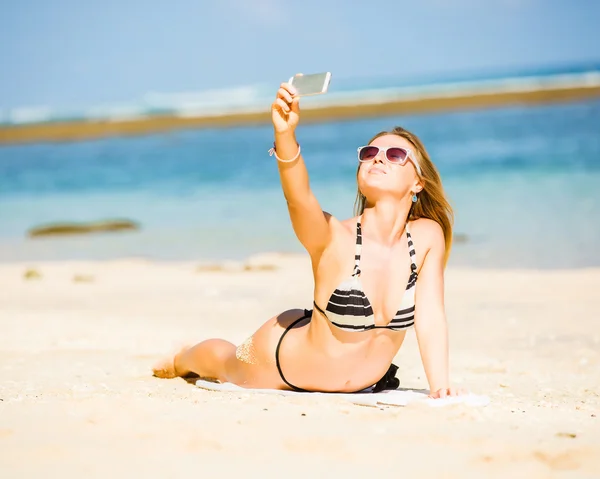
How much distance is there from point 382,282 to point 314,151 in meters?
21.4

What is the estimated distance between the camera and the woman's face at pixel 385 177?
4.10 meters

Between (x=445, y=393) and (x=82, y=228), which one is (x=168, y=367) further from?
(x=82, y=228)

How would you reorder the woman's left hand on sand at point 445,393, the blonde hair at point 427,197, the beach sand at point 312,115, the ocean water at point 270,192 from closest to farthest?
the woman's left hand on sand at point 445,393 → the blonde hair at point 427,197 → the ocean water at point 270,192 → the beach sand at point 312,115

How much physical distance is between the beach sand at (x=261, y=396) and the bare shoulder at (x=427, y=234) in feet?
2.56

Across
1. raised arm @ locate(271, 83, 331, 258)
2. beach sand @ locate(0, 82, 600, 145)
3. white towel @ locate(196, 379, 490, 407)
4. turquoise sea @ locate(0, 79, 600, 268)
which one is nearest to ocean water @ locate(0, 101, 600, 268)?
turquoise sea @ locate(0, 79, 600, 268)

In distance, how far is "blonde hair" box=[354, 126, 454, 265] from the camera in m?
4.27

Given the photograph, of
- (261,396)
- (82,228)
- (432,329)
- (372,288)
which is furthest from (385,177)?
(82,228)

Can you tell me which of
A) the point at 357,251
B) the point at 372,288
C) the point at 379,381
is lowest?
the point at 379,381

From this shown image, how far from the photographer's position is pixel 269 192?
17.2 meters

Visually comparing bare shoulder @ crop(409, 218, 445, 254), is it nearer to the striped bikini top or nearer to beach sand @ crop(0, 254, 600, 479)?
the striped bikini top

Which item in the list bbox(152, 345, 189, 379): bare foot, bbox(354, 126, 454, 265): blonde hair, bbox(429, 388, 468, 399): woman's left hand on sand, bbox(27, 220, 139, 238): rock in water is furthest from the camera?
bbox(27, 220, 139, 238): rock in water

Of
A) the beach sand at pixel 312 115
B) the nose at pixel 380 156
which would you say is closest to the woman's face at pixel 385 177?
the nose at pixel 380 156

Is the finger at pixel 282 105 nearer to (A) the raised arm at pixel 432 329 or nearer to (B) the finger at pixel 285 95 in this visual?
(B) the finger at pixel 285 95

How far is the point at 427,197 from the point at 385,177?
1.19ft
